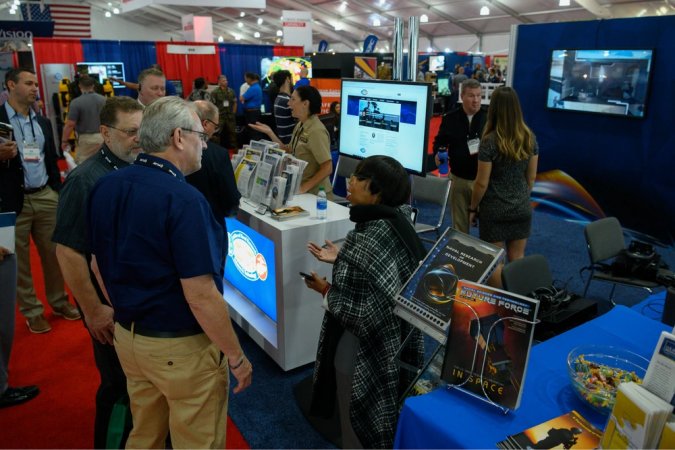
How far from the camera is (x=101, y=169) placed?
192 cm

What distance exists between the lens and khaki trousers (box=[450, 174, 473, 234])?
13.5 ft

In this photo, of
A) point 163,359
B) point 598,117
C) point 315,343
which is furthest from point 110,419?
point 598,117

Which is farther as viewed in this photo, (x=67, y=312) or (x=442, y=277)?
(x=67, y=312)

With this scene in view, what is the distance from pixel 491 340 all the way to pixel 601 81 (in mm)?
4922

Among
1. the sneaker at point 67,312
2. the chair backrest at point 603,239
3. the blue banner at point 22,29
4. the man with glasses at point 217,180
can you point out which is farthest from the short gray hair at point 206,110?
the blue banner at point 22,29

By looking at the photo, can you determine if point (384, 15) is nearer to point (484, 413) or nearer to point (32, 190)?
point (32, 190)

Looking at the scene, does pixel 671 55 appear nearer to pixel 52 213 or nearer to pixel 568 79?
pixel 568 79

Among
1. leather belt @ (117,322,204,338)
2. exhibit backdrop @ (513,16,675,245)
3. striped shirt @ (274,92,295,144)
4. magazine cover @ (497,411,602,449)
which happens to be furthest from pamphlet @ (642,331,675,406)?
striped shirt @ (274,92,295,144)

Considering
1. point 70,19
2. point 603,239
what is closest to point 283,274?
point 603,239

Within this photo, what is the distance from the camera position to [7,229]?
2393 millimetres

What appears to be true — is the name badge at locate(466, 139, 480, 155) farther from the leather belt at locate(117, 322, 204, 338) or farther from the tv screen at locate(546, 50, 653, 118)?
the leather belt at locate(117, 322, 204, 338)

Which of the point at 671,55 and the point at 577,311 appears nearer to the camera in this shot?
the point at 577,311

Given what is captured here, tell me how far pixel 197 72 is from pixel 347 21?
10158mm

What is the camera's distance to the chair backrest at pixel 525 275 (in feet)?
8.19
